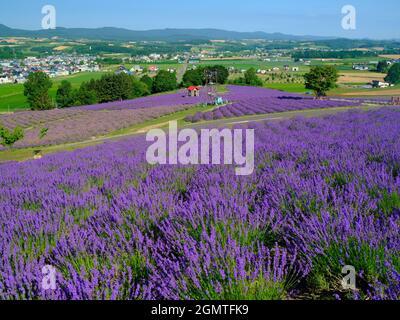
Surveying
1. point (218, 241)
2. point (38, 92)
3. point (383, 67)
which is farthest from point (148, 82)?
point (218, 241)

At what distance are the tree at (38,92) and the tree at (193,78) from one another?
3003cm

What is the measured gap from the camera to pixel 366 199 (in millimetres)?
2826

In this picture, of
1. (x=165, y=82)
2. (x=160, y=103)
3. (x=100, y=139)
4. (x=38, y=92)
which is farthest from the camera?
(x=165, y=82)

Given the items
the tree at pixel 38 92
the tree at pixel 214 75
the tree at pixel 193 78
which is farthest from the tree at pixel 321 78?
the tree at pixel 38 92

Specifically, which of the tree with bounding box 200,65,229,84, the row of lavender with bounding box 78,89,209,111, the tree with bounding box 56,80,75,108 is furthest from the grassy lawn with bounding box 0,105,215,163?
the tree with bounding box 56,80,75,108

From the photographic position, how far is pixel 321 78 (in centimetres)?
4184

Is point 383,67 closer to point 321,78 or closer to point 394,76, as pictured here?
point 394,76

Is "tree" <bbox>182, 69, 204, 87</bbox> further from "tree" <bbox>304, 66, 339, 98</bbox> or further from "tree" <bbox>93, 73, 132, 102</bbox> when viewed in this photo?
"tree" <bbox>304, 66, 339, 98</bbox>

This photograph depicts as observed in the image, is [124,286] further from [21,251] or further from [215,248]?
[21,251]

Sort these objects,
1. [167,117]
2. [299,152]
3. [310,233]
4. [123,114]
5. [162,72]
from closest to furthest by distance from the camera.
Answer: [310,233]
[299,152]
[167,117]
[123,114]
[162,72]

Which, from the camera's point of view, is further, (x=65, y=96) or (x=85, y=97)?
(x=65, y=96)

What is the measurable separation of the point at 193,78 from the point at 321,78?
52.2m
